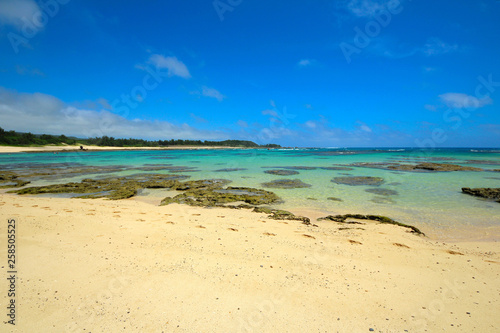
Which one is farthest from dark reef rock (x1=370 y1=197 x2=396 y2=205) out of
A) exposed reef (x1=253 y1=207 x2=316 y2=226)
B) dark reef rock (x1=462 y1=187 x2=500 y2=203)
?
exposed reef (x1=253 y1=207 x2=316 y2=226)

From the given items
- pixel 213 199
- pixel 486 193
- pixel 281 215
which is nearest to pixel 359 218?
pixel 281 215

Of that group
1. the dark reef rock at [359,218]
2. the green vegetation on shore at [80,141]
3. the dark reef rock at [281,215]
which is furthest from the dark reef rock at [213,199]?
the green vegetation on shore at [80,141]

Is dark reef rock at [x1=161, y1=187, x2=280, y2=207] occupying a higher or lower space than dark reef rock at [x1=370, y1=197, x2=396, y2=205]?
lower

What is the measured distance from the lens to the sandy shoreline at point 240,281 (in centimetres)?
324

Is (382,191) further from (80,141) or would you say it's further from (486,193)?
(80,141)

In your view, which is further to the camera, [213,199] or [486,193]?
[486,193]

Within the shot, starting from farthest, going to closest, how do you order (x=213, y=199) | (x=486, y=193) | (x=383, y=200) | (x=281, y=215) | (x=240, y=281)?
1. (x=486, y=193)
2. (x=383, y=200)
3. (x=213, y=199)
4. (x=281, y=215)
5. (x=240, y=281)

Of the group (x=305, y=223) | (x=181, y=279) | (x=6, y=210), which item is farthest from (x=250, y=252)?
(x=6, y=210)

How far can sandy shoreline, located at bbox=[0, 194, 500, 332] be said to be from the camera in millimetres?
3238

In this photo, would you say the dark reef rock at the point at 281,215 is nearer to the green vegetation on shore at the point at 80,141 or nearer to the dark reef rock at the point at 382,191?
the dark reef rock at the point at 382,191

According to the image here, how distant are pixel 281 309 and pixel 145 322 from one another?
200 centimetres

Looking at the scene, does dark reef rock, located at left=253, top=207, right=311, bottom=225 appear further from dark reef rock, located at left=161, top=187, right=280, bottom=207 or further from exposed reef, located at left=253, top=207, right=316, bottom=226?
dark reef rock, located at left=161, top=187, right=280, bottom=207

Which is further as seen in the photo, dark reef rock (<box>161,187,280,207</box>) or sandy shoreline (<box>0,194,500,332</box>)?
dark reef rock (<box>161,187,280,207</box>)

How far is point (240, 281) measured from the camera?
13.8 ft
